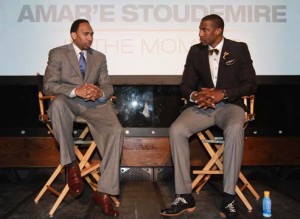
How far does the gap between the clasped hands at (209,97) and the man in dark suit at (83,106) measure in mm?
705

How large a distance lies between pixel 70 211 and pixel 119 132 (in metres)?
0.74

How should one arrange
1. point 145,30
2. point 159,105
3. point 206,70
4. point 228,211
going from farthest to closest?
point 159,105, point 145,30, point 206,70, point 228,211

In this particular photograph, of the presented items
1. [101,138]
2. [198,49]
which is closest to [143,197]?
[101,138]

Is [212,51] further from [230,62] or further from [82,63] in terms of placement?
[82,63]

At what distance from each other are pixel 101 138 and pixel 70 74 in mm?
661

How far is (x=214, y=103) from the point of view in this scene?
3477 mm

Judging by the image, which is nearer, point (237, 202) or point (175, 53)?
point (237, 202)

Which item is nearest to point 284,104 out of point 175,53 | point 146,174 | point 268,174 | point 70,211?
point 268,174

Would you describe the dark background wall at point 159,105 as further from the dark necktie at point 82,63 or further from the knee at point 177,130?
the knee at point 177,130

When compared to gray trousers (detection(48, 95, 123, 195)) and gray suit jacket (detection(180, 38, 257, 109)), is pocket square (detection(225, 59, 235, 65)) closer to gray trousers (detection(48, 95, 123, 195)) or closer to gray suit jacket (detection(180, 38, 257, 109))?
gray suit jacket (detection(180, 38, 257, 109))

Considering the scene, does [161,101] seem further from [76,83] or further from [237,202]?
[237,202]

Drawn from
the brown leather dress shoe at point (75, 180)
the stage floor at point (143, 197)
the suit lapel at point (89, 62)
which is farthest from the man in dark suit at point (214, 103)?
the suit lapel at point (89, 62)

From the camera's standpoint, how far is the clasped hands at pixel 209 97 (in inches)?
135

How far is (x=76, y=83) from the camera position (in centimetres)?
366
